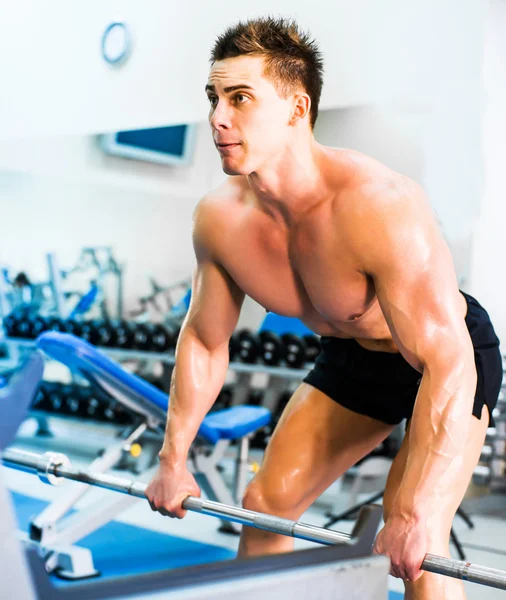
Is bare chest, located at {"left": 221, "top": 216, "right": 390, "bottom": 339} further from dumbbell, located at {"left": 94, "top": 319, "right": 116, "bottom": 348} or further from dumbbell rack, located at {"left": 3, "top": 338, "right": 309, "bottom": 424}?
dumbbell, located at {"left": 94, "top": 319, "right": 116, "bottom": 348}

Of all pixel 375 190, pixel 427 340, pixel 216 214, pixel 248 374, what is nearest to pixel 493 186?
pixel 248 374

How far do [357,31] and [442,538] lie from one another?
3.24m

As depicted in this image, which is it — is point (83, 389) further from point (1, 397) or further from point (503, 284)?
point (1, 397)

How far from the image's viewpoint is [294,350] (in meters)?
4.11

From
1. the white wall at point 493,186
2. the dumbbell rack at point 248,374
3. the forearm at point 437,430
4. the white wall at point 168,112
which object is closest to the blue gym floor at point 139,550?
the dumbbell rack at point 248,374

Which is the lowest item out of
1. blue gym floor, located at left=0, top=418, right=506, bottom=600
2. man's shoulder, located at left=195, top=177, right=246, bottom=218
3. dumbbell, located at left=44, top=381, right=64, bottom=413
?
dumbbell, located at left=44, top=381, right=64, bottom=413

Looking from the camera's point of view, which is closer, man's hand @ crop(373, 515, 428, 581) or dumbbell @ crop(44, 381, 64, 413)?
man's hand @ crop(373, 515, 428, 581)

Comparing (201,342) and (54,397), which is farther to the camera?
(54,397)

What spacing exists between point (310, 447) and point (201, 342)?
0.34 meters

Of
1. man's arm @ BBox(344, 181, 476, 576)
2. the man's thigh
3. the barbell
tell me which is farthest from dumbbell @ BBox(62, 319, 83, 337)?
man's arm @ BBox(344, 181, 476, 576)

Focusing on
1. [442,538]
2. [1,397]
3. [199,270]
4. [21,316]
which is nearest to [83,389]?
[21,316]

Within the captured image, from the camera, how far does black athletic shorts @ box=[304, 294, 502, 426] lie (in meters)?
1.61

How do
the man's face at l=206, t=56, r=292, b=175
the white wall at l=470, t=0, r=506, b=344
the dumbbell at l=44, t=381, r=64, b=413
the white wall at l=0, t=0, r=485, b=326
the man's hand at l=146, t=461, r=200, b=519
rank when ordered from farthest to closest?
1. the dumbbell at l=44, t=381, r=64, b=413
2. the white wall at l=0, t=0, r=485, b=326
3. the white wall at l=470, t=0, r=506, b=344
4. the man's hand at l=146, t=461, r=200, b=519
5. the man's face at l=206, t=56, r=292, b=175

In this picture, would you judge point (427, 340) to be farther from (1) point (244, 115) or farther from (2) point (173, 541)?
(2) point (173, 541)
